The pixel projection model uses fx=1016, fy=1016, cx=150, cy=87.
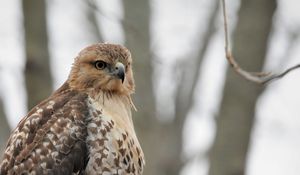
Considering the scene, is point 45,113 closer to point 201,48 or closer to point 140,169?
point 140,169

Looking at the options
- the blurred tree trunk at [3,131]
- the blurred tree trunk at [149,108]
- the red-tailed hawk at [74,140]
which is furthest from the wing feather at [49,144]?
the blurred tree trunk at [3,131]

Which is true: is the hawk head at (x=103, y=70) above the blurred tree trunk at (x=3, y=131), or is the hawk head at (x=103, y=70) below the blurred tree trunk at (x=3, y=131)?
above

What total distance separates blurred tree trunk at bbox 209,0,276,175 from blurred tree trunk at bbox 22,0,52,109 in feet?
6.24

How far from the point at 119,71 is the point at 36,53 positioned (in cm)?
158

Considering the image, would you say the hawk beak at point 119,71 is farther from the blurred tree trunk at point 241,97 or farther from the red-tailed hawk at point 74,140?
the blurred tree trunk at point 241,97

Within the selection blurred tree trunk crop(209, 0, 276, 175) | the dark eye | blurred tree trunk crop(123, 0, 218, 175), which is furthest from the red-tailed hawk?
blurred tree trunk crop(209, 0, 276, 175)

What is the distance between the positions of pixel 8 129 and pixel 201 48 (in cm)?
412

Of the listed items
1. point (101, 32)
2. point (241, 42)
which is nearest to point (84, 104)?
point (241, 42)

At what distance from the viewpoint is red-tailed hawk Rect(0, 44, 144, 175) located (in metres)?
7.76

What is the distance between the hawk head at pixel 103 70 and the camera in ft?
28.2

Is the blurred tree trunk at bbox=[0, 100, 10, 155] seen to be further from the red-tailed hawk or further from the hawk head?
the red-tailed hawk

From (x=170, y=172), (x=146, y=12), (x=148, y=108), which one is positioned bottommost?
(x=170, y=172)

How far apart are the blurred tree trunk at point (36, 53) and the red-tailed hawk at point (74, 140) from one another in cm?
119

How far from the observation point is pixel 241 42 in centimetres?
1070
